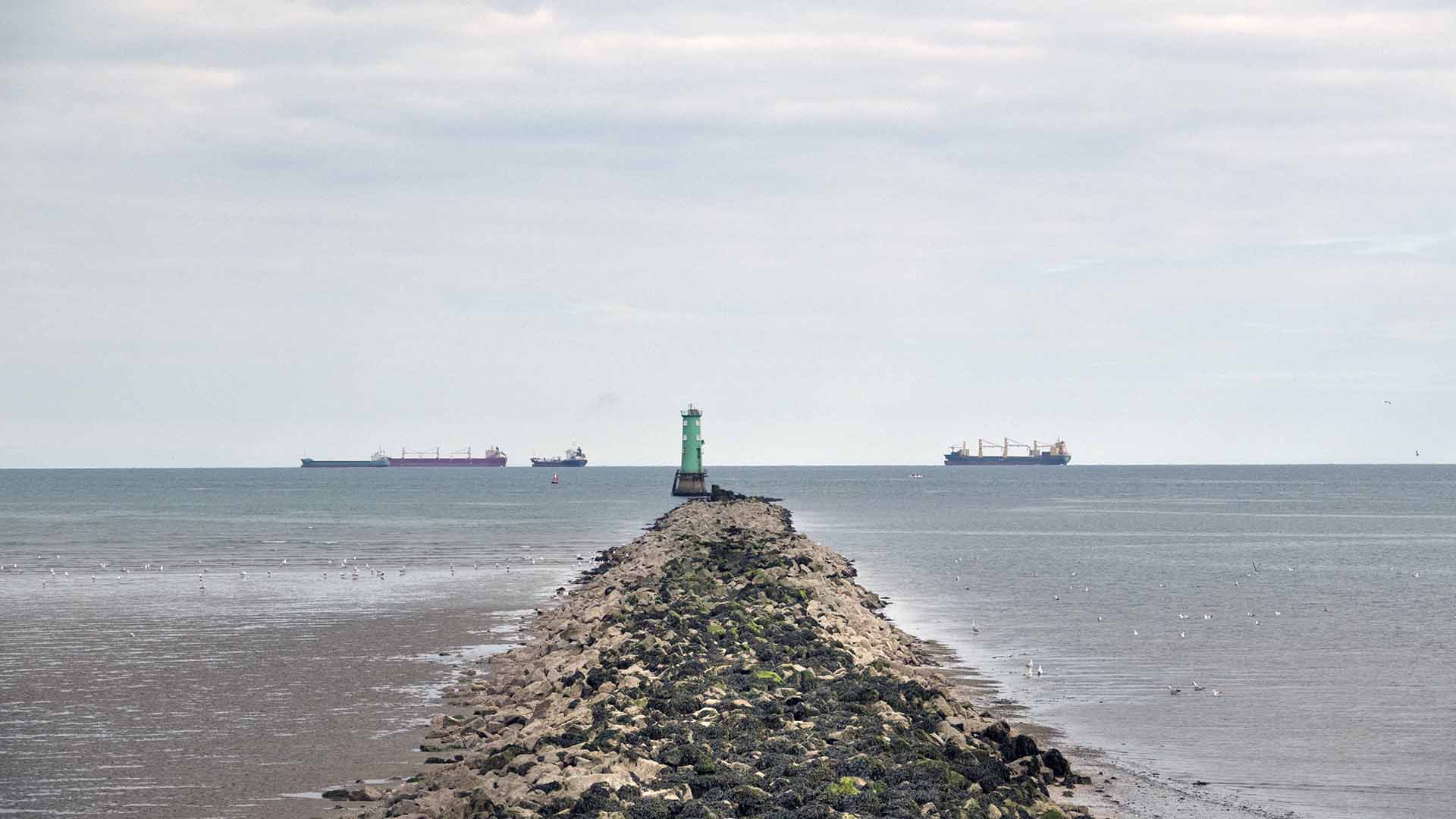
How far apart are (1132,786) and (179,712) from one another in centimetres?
1139

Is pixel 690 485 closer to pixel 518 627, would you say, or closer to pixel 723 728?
pixel 518 627

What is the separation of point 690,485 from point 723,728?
77.5 m

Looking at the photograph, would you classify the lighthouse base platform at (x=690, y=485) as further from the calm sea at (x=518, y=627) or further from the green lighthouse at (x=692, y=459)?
the calm sea at (x=518, y=627)

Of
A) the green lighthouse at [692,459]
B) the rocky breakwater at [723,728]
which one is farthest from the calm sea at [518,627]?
the green lighthouse at [692,459]

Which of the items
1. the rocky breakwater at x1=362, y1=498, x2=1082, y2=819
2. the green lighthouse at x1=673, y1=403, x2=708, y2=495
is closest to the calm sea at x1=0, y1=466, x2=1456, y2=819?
the rocky breakwater at x1=362, y1=498, x2=1082, y2=819

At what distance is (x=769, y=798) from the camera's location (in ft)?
37.8

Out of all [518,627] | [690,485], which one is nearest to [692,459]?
[690,485]

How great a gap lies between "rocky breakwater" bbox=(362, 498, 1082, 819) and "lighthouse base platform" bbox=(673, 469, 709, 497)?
6433cm

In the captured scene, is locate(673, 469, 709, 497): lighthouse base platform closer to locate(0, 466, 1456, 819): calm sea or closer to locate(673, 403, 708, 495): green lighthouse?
locate(673, 403, 708, 495): green lighthouse

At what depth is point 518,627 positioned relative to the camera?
28.9 metres

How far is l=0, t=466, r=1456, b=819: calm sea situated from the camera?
1549cm

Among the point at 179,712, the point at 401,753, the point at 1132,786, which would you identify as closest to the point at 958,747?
the point at 1132,786

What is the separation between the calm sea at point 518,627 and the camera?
15.5 m

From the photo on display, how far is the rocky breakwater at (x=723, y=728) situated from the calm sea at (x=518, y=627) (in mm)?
1298
